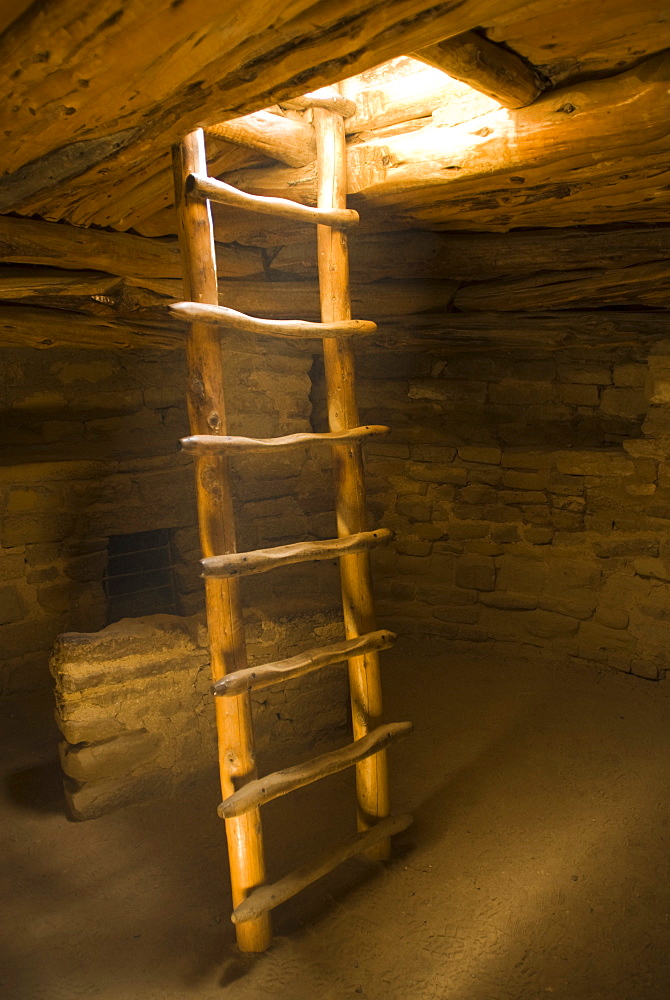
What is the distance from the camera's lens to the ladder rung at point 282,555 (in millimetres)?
2484

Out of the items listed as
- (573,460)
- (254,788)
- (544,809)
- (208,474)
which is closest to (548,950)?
Result: (544,809)

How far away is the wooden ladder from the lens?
97.8 inches

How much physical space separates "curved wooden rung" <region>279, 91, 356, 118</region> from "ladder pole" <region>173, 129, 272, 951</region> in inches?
17.9

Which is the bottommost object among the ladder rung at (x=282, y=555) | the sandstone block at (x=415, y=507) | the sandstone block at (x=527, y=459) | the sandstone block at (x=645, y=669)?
the sandstone block at (x=645, y=669)

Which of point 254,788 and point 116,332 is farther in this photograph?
point 116,332

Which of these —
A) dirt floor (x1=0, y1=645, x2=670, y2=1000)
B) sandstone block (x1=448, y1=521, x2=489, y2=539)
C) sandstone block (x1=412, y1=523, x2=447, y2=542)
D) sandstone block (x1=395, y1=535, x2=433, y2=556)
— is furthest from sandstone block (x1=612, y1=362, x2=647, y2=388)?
dirt floor (x1=0, y1=645, x2=670, y2=1000)

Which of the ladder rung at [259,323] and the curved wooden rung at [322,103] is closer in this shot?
the ladder rung at [259,323]

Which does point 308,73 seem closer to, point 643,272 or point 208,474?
point 208,474

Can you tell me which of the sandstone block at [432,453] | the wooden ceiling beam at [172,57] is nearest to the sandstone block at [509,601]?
the sandstone block at [432,453]

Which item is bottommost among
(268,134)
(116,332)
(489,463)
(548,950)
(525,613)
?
(548,950)

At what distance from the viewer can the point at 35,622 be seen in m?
4.25

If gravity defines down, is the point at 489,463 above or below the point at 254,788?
above

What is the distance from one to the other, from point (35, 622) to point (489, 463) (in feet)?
9.68

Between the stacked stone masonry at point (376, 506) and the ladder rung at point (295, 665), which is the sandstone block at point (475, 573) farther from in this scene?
the ladder rung at point (295, 665)
